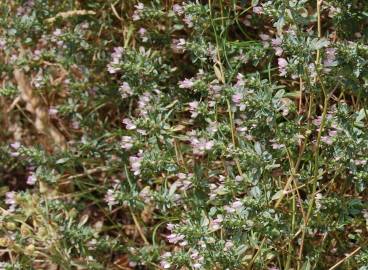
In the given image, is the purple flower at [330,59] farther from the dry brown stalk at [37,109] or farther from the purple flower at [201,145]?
the dry brown stalk at [37,109]

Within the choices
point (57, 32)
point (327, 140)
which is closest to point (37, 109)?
point (57, 32)

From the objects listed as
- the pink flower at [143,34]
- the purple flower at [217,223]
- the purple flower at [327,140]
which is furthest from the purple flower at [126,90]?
the purple flower at [327,140]

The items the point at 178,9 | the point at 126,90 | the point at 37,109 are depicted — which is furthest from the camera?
the point at 37,109

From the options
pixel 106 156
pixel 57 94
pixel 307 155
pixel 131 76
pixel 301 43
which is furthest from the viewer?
pixel 57 94

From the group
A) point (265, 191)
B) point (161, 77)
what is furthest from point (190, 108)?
point (265, 191)

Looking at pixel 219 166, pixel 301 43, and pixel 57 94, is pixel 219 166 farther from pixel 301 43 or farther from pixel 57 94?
pixel 57 94

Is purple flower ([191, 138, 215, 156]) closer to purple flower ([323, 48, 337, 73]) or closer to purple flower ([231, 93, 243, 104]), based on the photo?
purple flower ([231, 93, 243, 104])

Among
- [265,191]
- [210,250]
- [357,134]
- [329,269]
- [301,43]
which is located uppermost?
[301,43]

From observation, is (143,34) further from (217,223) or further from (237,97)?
(217,223)

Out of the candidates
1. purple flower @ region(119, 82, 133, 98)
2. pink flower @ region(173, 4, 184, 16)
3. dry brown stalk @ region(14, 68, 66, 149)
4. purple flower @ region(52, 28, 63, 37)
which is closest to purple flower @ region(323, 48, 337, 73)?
pink flower @ region(173, 4, 184, 16)

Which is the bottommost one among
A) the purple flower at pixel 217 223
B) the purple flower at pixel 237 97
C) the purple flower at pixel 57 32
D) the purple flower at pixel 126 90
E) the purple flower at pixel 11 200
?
the purple flower at pixel 11 200

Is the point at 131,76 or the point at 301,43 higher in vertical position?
the point at 301,43
